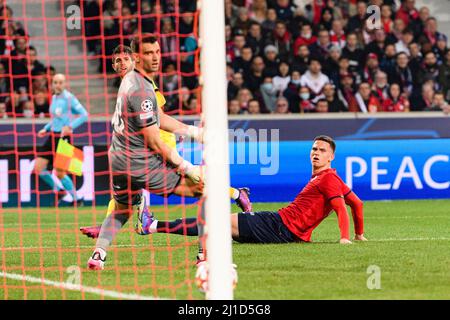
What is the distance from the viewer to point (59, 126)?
1569cm

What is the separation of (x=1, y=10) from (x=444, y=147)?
7.31m

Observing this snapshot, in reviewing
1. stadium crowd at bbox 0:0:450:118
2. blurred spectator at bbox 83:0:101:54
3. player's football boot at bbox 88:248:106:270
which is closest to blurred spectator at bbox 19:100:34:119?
stadium crowd at bbox 0:0:450:118

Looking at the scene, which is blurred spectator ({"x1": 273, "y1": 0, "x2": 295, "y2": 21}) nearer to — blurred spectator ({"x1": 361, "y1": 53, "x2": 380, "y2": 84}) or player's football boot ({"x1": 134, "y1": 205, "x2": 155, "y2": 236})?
blurred spectator ({"x1": 361, "y1": 53, "x2": 380, "y2": 84})

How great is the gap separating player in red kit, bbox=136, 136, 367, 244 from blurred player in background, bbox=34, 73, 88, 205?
539 cm

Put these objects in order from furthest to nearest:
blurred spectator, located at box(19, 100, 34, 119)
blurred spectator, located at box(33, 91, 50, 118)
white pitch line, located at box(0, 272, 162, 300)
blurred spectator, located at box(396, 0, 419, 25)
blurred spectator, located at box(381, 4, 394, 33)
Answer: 1. blurred spectator, located at box(396, 0, 419, 25)
2. blurred spectator, located at box(381, 4, 394, 33)
3. blurred spectator, located at box(33, 91, 50, 118)
4. blurred spectator, located at box(19, 100, 34, 119)
5. white pitch line, located at box(0, 272, 162, 300)

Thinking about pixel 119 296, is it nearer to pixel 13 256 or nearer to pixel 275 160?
pixel 13 256

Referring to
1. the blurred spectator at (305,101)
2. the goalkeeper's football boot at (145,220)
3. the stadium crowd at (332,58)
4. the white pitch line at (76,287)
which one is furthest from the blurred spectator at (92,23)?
the white pitch line at (76,287)

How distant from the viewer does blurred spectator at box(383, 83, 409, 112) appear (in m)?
18.5

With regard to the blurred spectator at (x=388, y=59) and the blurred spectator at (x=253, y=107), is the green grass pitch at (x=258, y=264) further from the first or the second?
the blurred spectator at (x=388, y=59)

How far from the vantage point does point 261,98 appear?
1828 cm

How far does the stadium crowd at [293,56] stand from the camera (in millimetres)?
17625

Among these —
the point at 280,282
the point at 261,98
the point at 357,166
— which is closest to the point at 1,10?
the point at 261,98

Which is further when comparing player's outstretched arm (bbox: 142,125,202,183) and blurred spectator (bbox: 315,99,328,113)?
blurred spectator (bbox: 315,99,328,113)

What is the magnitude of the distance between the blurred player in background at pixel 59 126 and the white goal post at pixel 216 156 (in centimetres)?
873
